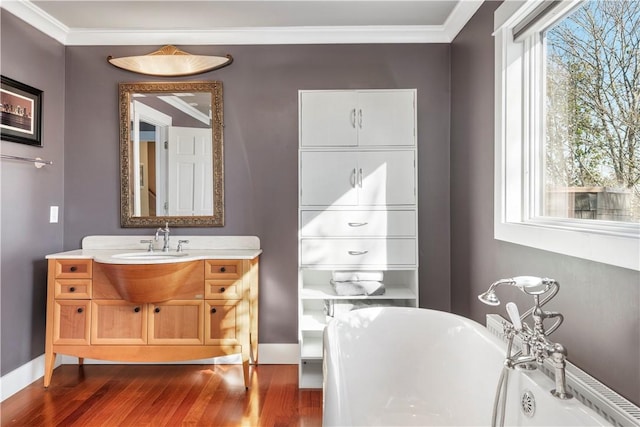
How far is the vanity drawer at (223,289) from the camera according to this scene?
2395 mm

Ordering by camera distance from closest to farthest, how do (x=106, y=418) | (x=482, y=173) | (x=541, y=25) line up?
(x=541, y=25)
(x=106, y=418)
(x=482, y=173)

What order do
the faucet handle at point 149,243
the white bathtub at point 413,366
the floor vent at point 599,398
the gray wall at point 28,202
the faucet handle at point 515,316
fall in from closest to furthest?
the floor vent at point 599,398
the faucet handle at point 515,316
the white bathtub at point 413,366
the gray wall at point 28,202
the faucet handle at point 149,243

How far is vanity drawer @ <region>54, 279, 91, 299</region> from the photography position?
94.7 inches

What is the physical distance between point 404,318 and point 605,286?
37.5 inches

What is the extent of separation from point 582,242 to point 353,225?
133 centimetres

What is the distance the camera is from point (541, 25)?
176 centimetres

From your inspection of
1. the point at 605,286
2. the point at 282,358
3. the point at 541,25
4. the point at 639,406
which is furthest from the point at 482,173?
the point at 282,358

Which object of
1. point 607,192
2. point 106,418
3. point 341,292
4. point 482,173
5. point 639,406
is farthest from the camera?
point 341,292

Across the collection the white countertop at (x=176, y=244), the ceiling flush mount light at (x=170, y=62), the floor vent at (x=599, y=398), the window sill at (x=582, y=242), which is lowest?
the floor vent at (x=599, y=398)

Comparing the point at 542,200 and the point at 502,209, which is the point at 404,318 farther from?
the point at 542,200

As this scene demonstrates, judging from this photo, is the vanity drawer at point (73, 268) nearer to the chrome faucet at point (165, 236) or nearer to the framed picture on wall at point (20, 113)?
the chrome faucet at point (165, 236)

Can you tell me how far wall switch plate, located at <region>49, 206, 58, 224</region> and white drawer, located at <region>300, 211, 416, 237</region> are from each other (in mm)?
1810

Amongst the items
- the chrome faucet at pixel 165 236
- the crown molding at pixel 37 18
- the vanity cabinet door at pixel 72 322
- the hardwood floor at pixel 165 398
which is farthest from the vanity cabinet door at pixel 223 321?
the crown molding at pixel 37 18

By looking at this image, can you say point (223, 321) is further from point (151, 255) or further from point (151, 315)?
point (151, 255)
